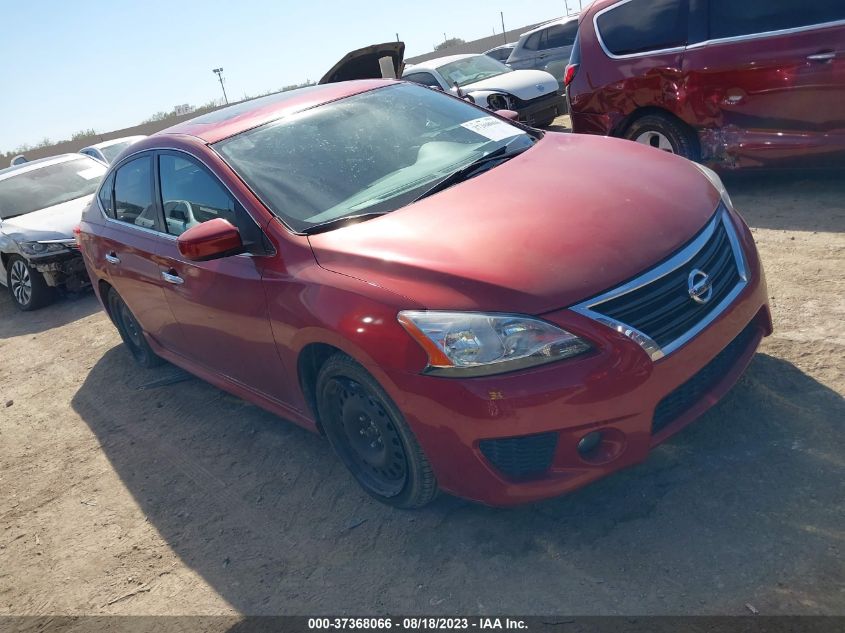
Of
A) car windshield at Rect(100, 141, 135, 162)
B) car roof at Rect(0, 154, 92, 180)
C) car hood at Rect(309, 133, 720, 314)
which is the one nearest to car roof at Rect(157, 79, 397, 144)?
car hood at Rect(309, 133, 720, 314)

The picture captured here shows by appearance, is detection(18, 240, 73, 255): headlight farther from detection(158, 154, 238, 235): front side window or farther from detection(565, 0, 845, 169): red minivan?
detection(565, 0, 845, 169): red minivan

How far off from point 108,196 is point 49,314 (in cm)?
369

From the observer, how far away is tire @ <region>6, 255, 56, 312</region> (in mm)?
8242

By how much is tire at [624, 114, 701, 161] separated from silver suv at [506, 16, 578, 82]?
28.9 ft

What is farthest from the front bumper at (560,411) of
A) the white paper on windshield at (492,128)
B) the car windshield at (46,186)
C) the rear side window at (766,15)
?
the car windshield at (46,186)

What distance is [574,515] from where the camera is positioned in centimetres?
288

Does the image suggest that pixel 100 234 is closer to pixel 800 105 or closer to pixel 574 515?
pixel 574 515

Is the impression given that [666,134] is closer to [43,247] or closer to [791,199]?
[791,199]

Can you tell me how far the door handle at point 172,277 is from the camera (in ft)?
13.1

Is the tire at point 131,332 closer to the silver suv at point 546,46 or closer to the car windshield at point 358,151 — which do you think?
the car windshield at point 358,151

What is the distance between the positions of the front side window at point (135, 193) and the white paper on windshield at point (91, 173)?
539cm

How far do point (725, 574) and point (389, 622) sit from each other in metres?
1.15

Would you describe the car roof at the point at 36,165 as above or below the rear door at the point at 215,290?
above

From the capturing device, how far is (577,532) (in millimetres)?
2787
